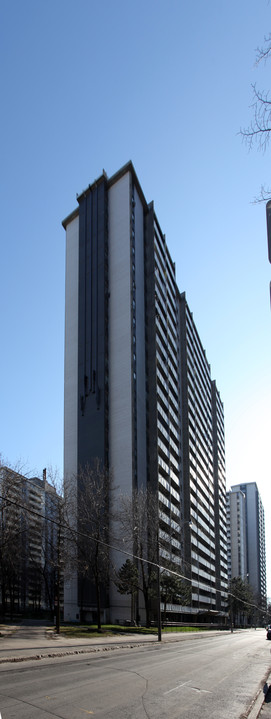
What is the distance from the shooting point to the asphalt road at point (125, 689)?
12.0 metres

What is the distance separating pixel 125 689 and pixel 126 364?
61.8m

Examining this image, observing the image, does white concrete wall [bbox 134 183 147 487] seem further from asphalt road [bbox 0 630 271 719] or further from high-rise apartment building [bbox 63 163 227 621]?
asphalt road [bbox 0 630 271 719]

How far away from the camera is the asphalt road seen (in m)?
12.0

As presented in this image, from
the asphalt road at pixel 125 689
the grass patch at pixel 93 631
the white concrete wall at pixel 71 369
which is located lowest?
the grass patch at pixel 93 631

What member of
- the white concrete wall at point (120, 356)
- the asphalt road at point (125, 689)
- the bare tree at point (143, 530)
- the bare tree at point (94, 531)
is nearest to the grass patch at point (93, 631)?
the bare tree at point (94, 531)

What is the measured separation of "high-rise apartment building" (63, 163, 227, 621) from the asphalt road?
149 feet

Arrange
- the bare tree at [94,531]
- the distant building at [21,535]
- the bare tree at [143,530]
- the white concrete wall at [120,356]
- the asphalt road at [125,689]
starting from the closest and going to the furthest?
1. the asphalt road at [125,689]
2. the distant building at [21,535]
3. the bare tree at [94,531]
4. the bare tree at [143,530]
5. the white concrete wall at [120,356]

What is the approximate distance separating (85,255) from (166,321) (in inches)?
742

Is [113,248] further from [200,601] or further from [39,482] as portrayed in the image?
[39,482]

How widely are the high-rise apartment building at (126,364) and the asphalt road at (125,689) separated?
1783 inches

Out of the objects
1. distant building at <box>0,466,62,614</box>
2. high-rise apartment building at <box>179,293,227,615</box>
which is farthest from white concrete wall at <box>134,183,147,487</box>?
high-rise apartment building at <box>179,293,227,615</box>

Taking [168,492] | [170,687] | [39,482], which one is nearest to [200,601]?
[168,492]

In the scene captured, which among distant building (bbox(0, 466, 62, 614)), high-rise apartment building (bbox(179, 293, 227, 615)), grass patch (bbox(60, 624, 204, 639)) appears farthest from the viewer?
high-rise apartment building (bbox(179, 293, 227, 615))

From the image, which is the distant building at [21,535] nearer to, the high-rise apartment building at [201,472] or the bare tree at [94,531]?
the bare tree at [94,531]
